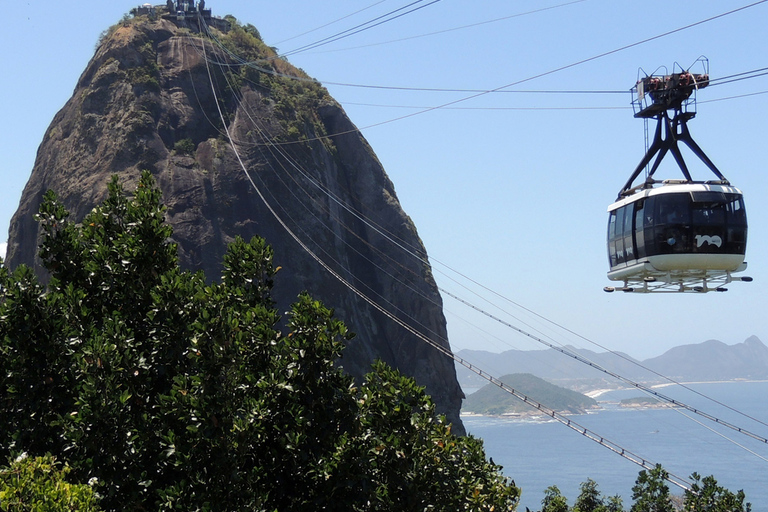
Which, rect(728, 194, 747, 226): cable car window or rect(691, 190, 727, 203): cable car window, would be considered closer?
rect(691, 190, 727, 203): cable car window

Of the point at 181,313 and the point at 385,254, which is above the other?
the point at 385,254

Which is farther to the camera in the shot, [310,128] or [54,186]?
[310,128]

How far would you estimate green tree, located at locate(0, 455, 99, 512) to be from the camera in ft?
31.5

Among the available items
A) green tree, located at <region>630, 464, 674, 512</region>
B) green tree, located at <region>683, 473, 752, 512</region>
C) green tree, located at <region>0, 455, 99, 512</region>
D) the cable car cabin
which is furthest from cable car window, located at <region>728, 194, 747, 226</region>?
green tree, located at <region>0, 455, 99, 512</region>

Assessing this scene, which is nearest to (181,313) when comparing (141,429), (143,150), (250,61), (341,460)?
(141,429)

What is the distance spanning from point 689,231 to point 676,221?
494mm

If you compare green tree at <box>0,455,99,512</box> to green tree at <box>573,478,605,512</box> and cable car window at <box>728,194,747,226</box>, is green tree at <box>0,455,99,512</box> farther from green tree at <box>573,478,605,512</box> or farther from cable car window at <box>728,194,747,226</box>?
green tree at <box>573,478,605,512</box>

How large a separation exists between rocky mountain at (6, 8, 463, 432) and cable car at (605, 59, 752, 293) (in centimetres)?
5081

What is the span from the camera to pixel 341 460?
12.5m

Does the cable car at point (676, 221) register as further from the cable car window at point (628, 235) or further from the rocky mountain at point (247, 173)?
the rocky mountain at point (247, 173)

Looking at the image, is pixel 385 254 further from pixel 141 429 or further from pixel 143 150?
pixel 141 429

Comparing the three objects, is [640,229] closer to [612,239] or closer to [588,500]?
[612,239]

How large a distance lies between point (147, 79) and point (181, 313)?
77.2 metres

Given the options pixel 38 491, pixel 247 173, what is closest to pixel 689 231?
pixel 38 491
